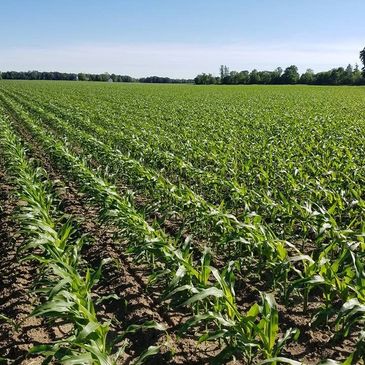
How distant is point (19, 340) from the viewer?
3.81 metres

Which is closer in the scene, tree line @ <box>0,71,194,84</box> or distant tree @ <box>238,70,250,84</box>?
distant tree @ <box>238,70,250,84</box>

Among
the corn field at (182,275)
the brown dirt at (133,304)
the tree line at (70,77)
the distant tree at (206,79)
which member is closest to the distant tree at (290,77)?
the distant tree at (206,79)

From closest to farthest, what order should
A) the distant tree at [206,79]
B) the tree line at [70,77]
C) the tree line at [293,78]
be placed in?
the tree line at [293,78] → the distant tree at [206,79] → the tree line at [70,77]

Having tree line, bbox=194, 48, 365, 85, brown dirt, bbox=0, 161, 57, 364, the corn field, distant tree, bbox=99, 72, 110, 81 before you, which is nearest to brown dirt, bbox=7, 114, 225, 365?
the corn field

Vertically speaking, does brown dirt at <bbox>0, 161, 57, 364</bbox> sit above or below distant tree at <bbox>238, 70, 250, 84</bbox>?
above

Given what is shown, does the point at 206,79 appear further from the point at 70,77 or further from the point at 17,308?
the point at 17,308

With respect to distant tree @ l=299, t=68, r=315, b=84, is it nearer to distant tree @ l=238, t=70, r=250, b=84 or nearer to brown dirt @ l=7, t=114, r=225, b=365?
distant tree @ l=238, t=70, r=250, b=84

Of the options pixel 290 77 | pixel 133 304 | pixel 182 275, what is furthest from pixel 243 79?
pixel 182 275

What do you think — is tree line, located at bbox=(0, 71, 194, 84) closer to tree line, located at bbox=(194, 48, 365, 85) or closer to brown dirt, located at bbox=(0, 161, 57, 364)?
tree line, located at bbox=(194, 48, 365, 85)

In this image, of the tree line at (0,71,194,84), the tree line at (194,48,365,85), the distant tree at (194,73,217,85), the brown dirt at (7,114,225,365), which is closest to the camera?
the brown dirt at (7,114,225,365)

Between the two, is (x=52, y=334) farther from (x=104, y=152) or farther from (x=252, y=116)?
(x=252, y=116)

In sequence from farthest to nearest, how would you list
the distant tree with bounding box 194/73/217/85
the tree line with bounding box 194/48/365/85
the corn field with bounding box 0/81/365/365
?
1. the distant tree with bounding box 194/73/217/85
2. the tree line with bounding box 194/48/365/85
3. the corn field with bounding box 0/81/365/365

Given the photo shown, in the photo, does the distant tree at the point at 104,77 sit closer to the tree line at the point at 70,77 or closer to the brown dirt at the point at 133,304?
the tree line at the point at 70,77

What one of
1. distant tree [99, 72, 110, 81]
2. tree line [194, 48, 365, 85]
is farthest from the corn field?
distant tree [99, 72, 110, 81]
